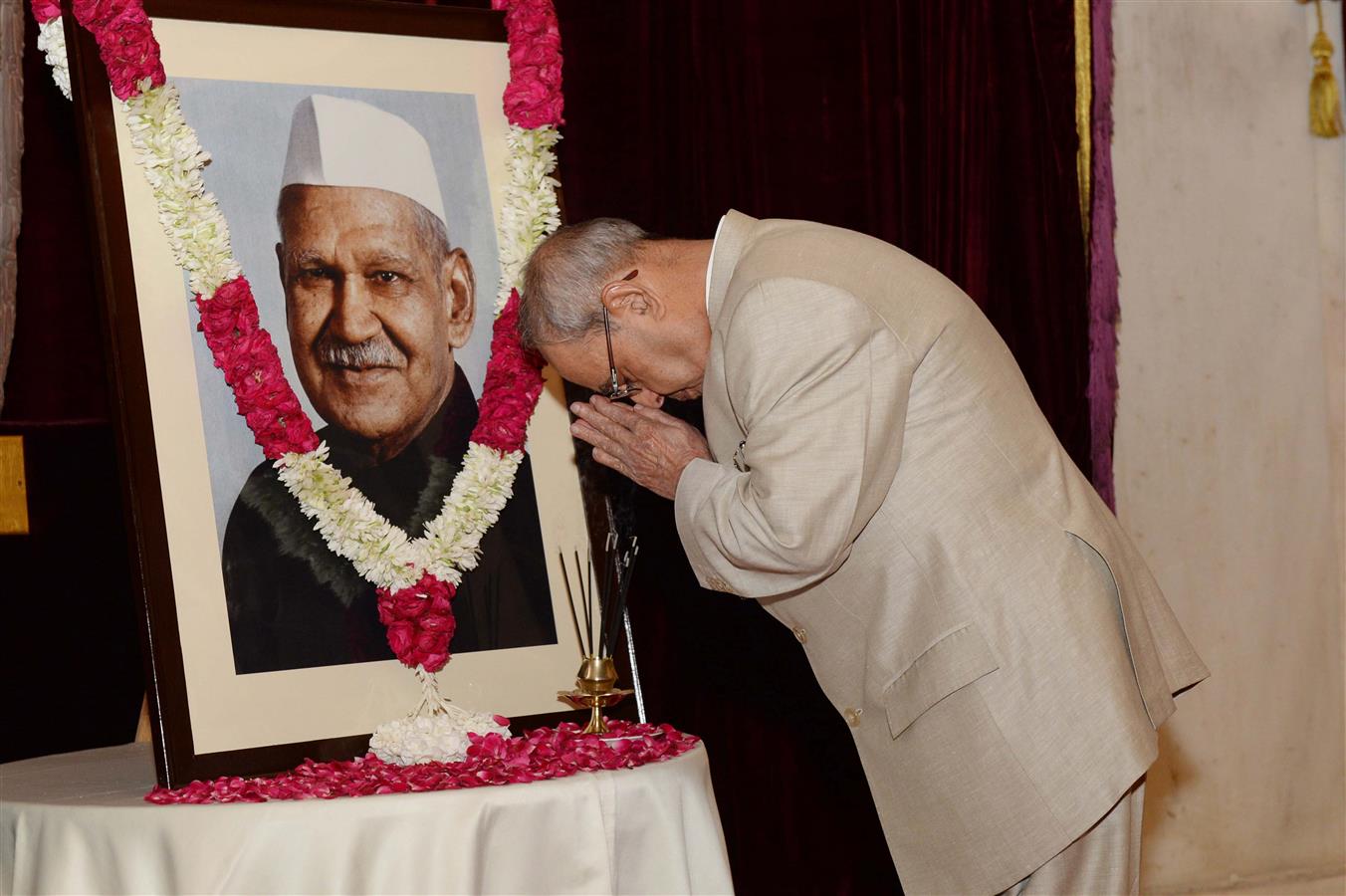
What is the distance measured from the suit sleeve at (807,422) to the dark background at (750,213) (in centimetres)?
83

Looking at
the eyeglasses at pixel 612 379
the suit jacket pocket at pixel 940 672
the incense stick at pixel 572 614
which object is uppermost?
the eyeglasses at pixel 612 379

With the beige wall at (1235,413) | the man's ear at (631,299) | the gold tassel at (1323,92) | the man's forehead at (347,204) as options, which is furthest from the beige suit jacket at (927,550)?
the gold tassel at (1323,92)

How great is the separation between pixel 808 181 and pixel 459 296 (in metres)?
1.59

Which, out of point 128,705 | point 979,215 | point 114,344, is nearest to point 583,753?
point 114,344

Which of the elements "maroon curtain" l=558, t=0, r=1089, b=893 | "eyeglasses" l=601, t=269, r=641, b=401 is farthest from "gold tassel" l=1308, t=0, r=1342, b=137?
"eyeglasses" l=601, t=269, r=641, b=401

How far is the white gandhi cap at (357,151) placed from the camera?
98.1 inches

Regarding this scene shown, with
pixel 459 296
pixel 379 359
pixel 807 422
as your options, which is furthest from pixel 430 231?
pixel 807 422

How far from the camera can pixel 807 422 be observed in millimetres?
2105

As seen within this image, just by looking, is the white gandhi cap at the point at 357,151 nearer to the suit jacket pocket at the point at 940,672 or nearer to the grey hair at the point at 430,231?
the grey hair at the point at 430,231

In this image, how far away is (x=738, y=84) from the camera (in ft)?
12.5

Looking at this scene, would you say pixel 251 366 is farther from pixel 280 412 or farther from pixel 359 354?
pixel 359 354

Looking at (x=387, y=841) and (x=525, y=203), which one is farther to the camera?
(x=525, y=203)

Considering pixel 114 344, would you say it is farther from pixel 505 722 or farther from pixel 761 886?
pixel 761 886

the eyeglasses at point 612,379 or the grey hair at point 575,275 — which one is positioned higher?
the grey hair at point 575,275
